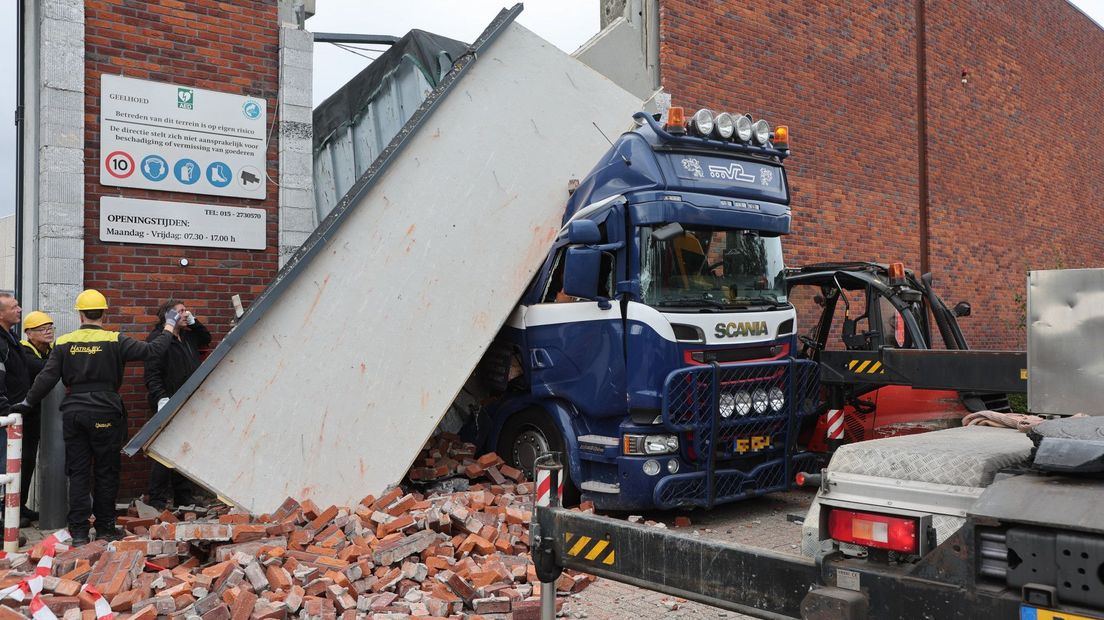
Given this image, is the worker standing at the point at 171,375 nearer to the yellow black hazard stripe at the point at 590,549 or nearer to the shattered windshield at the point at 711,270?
the shattered windshield at the point at 711,270

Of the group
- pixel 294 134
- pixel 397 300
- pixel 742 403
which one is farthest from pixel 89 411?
pixel 742 403

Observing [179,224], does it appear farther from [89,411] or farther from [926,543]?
[926,543]

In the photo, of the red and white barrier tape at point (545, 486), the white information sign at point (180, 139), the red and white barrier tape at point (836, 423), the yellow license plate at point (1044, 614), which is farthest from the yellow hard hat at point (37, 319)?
the yellow license plate at point (1044, 614)

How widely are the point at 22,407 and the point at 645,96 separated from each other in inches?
312

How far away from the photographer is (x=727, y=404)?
6469 millimetres

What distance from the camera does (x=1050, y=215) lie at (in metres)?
18.8

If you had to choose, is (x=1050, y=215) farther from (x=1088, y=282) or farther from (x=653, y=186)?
(x=1088, y=282)

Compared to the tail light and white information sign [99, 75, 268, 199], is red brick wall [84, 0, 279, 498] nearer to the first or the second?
white information sign [99, 75, 268, 199]

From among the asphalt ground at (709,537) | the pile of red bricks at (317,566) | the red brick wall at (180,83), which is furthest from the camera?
the red brick wall at (180,83)

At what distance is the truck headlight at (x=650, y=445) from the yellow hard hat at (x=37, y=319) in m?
4.70

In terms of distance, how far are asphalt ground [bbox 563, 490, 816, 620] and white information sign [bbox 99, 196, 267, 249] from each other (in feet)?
13.6

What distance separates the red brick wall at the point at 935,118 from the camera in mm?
12227

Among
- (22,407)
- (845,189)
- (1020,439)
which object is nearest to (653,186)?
(1020,439)

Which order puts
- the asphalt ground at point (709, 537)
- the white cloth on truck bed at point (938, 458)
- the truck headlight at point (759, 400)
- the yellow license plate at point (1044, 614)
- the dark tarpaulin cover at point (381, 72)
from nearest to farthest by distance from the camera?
1. the yellow license plate at point (1044, 614)
2. the white cloth on truck bed at point (938, 458)
3. the asphalt ground at point (709, 537)
4. the truck headlight at point (759, 400)
5. the dark tarpaulin cover at point (381, 72)
